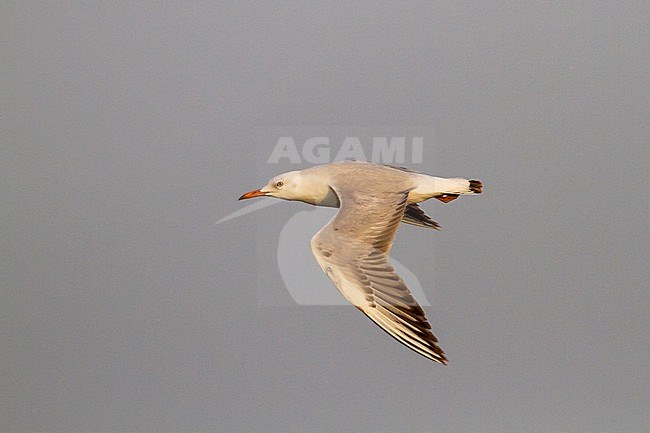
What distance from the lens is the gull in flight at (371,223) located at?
54.1 inches

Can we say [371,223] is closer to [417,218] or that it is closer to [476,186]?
[417,218]

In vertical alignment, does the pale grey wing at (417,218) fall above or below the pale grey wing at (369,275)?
above

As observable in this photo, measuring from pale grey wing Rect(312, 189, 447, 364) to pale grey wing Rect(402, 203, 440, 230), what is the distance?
10.0 inches

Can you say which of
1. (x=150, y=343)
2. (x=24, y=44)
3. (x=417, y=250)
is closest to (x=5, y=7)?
(x=24, y=44)

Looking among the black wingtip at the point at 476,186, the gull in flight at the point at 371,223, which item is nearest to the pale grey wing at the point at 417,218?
the gull in flight at the point at 371,223

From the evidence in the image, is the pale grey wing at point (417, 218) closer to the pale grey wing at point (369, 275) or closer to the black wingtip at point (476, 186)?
the black wingtip at point (476, 186)

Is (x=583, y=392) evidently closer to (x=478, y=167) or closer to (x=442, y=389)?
(x=442, y=389)

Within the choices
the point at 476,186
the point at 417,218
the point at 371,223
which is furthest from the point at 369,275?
the point at 476,186

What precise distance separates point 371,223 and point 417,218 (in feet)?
1.03

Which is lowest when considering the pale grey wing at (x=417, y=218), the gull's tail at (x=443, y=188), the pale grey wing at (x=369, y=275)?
the pale grey wing at (x=369, y=275)

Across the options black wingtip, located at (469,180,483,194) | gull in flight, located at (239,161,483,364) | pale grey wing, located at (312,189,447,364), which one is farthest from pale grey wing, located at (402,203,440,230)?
pale grey wing, located at (312,189,447,364)

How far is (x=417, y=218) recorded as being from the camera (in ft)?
5.72

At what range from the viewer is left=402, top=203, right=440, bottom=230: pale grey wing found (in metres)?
1.71

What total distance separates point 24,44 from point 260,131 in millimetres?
658
